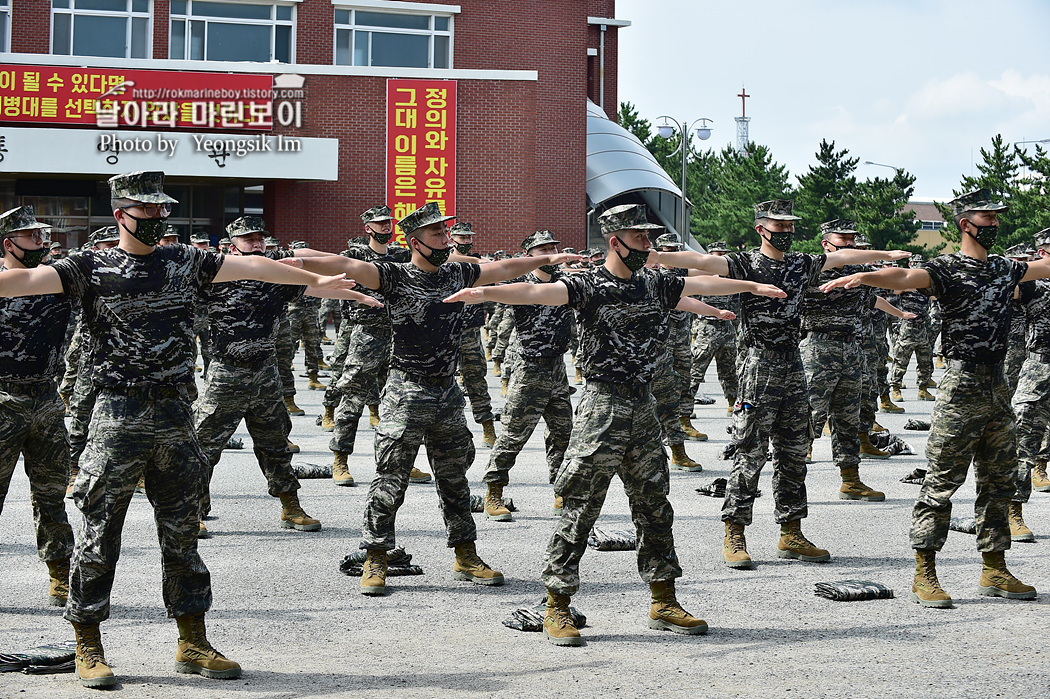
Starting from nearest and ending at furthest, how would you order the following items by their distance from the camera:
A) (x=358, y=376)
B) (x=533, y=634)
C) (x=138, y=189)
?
(x=138, y=189) < (x=533, y=634) < (x=358, y=376)

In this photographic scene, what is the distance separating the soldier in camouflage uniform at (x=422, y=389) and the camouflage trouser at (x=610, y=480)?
3.81 feet

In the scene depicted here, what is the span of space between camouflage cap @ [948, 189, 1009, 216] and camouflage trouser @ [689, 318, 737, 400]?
790 centimetres

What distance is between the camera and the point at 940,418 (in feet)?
24.3

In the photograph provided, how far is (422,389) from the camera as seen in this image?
755 cm

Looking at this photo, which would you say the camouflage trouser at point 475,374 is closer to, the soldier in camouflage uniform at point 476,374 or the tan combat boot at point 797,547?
the soldier in camouflage uniform at point 476,374

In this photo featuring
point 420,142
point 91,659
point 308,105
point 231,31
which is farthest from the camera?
point 231,31

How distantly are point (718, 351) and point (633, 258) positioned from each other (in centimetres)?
930

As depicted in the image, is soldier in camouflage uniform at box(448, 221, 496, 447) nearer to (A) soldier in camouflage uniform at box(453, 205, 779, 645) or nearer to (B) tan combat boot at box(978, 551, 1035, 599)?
(A) soldier in camouflage uniform at box(453, 205, 779, 645)

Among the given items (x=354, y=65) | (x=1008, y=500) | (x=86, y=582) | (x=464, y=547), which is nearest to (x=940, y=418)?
(x=1008, y=500)

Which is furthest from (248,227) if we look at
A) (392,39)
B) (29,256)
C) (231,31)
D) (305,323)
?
(392,39)

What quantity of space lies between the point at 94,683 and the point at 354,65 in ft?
104

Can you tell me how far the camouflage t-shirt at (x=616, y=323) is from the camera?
6.64 metres

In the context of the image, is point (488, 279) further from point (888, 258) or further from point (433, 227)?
point (888, 258)

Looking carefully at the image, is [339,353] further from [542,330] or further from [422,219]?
[422,219]
